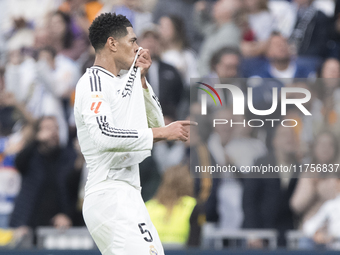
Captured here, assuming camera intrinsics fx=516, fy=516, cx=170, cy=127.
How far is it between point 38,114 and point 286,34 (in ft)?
14.2

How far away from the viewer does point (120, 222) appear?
11.7 ft

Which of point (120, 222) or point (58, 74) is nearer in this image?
point (120, 222)

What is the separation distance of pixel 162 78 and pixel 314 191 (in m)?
2.92

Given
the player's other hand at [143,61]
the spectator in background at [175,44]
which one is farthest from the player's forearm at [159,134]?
the spectator in background at [175,44]

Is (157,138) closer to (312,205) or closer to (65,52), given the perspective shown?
(312,205)

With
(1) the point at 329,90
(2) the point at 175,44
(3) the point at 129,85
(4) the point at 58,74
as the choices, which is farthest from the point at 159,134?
(4) the point at 58,74

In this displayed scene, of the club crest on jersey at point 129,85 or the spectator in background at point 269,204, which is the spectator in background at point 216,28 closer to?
the spectator in background at point 269,204

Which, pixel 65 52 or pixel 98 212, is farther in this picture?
pixel 65 52

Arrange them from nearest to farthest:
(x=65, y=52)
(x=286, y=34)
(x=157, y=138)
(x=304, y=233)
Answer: (x=157, y=138) → (x=304, y=233) → (x=286, y=34) → (x=65, y=52)

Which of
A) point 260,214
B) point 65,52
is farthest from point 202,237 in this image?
point 65,52

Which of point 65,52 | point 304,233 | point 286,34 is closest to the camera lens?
point 304,233

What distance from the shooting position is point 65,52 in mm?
9062

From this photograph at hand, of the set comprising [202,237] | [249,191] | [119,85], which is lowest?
[202,237]

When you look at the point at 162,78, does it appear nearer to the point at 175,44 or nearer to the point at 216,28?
the point at 175,44
